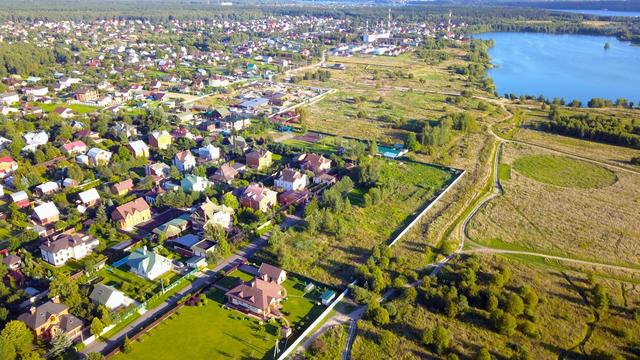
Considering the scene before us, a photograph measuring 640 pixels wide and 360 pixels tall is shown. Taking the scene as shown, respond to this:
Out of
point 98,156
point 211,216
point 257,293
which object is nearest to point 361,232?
point 211,216

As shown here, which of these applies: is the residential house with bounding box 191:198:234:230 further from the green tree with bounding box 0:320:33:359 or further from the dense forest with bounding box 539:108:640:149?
the dense forest with bounding box 539:108:640:149

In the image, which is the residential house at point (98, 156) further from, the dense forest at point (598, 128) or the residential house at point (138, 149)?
the dense forest at point (598, 128)

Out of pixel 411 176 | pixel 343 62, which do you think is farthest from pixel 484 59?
pixel 411 176

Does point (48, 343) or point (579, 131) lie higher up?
point (579, 131)

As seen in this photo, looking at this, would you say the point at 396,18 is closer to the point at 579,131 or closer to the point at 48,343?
the point at 579,131

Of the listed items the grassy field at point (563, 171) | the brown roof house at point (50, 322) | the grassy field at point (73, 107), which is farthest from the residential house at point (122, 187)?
the grassy field at point (563, 171)

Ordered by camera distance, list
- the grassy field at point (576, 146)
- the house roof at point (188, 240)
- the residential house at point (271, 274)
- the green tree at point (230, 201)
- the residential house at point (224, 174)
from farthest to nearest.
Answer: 1. the grassy field at point (576, 146)
2. the residential house at point (224, 174)
3. the green tree at point (230, 201)
4. the house roof at point (188, 240)
5. the residential house at point (271, 274)
